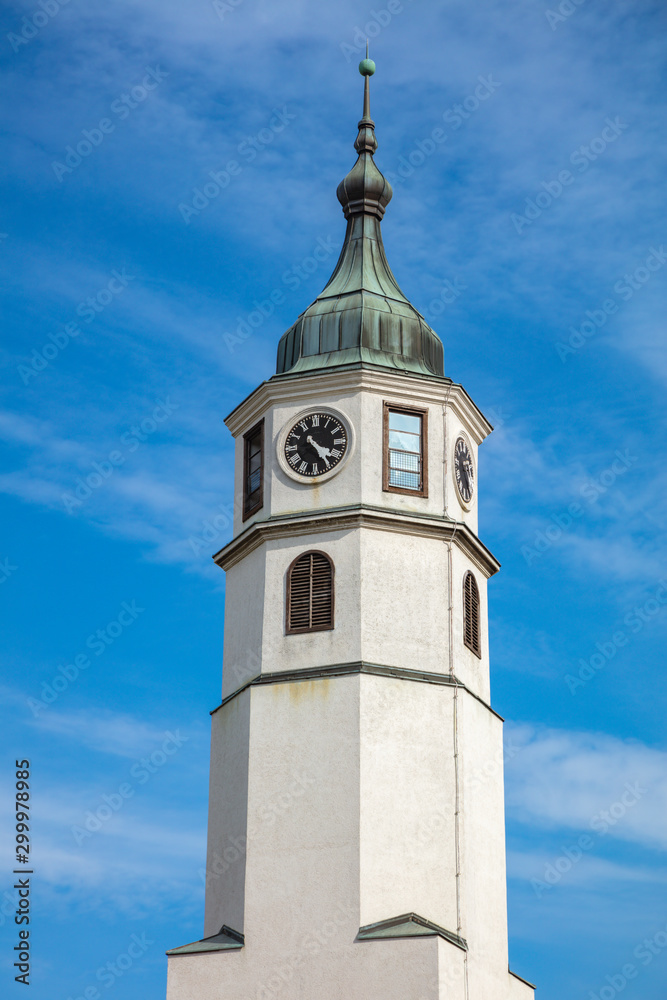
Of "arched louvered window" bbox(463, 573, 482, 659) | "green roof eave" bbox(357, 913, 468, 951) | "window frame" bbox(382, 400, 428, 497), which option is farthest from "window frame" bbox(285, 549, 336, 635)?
"green roof eave" bbox(357, 913, 468, 951)

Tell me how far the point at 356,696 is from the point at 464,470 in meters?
6.93

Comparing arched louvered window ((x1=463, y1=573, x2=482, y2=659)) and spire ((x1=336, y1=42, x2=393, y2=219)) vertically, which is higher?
spire ((x1=336, y1=42, x2=393, y2=219))

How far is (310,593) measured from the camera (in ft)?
147

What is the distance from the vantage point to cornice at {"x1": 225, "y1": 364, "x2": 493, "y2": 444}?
151 feet

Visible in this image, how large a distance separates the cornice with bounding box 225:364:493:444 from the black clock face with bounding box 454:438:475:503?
74 cm

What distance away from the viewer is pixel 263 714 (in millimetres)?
43844

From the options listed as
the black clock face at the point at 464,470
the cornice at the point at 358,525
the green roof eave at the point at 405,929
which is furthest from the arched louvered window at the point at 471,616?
the green roof eave at the point at 405,929

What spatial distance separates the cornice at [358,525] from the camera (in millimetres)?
44781

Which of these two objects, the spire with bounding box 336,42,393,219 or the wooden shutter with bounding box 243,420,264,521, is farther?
the spire with bounding box 336,42,393,219

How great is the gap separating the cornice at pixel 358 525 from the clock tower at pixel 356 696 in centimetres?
5

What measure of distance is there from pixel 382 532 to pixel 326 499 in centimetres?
154

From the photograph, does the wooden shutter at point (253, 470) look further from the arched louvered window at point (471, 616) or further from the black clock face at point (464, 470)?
the arched louvered window at point (471, 616)

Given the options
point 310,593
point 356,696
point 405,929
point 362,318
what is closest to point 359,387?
point 362,318

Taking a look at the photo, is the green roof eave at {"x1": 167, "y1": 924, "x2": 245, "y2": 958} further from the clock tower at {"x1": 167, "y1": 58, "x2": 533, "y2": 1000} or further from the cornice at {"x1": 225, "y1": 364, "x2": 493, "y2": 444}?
the cornice at {"x1": 225, "y1": 364, "x2": 493, "y2": 444}
